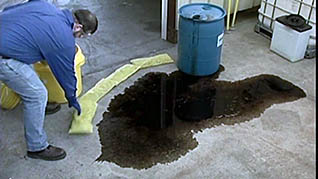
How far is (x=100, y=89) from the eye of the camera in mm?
3256

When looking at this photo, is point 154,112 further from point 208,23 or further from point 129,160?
point 208,23

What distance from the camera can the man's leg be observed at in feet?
7.15

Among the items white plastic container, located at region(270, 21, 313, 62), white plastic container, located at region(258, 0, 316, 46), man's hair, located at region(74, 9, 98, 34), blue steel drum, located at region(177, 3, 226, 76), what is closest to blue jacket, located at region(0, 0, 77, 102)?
man's hair, located at region(74, 9, 98, 34)

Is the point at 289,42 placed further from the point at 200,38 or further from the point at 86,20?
the point at 86,20

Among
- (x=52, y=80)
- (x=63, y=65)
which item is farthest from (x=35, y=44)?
(x=52, y=80)

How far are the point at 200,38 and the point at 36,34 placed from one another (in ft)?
5.06

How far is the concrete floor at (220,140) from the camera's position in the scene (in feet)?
8.19

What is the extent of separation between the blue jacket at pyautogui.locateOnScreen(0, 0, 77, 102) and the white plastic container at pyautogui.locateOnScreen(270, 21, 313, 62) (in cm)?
227

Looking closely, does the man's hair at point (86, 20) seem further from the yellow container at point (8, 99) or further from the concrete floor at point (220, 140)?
the yellow container at point (8, 99)

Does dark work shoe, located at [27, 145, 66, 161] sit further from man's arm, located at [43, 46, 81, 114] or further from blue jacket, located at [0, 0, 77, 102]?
blue jacket, located at [0, 0, 77, 102]

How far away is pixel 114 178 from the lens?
8.02 ft

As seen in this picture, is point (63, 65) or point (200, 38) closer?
point (63, 65)

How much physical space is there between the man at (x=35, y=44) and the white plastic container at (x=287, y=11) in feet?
7.49

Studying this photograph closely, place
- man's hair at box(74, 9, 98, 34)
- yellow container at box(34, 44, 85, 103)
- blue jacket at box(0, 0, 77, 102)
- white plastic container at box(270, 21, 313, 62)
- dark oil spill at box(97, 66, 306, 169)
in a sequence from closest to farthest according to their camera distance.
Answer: blue jacket at box(0, 0, 77, 102) < man's hair at box(74, 9, 98, 34) < dark oil spill at box(97, 66, 306, 169) < yellow container at box(34, 44, 85, 103) < white plastic container at box(270, 21, 313, 62)
